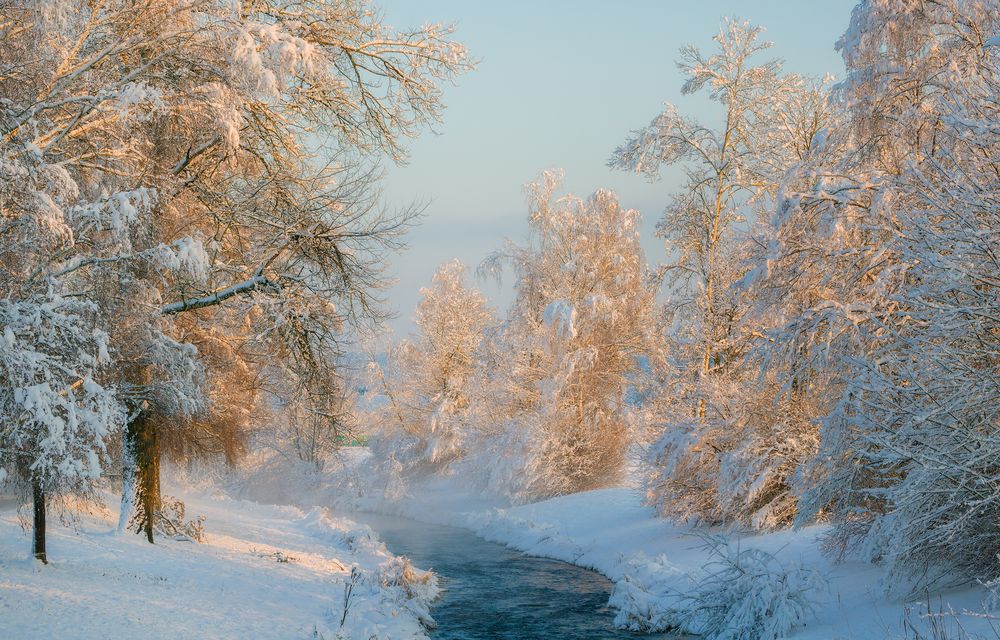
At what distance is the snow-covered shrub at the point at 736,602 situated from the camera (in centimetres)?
921

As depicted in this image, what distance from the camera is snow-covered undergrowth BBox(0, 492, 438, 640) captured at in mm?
7852

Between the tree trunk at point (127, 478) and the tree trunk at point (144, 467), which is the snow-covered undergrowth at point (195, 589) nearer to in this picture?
the tree trunk at point (127, 478)

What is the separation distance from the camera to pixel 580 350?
23.8 meters

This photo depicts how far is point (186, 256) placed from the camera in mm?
8125

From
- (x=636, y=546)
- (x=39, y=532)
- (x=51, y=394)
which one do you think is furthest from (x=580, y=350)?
(x=51, y=394)

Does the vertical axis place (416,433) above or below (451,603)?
above

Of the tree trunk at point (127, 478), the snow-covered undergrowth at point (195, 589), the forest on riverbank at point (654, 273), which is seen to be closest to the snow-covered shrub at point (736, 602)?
the forest on riverbank at point (654, 273)

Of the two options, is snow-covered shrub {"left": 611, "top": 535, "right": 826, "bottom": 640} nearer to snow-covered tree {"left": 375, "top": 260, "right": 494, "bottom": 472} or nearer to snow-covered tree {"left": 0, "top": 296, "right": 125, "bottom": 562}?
snow-covered tree {"left": 0, "top": 296, "right": 125, "bottom": 562}

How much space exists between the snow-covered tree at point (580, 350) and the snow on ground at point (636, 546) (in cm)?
157

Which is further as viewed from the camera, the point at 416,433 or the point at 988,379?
the point at 416,433

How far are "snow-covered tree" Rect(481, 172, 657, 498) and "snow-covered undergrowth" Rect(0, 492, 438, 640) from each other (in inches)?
378

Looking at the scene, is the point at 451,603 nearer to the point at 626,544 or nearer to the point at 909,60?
the point at 626,544

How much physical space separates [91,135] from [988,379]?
890 centimetres

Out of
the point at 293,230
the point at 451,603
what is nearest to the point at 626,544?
the point at 451,603
